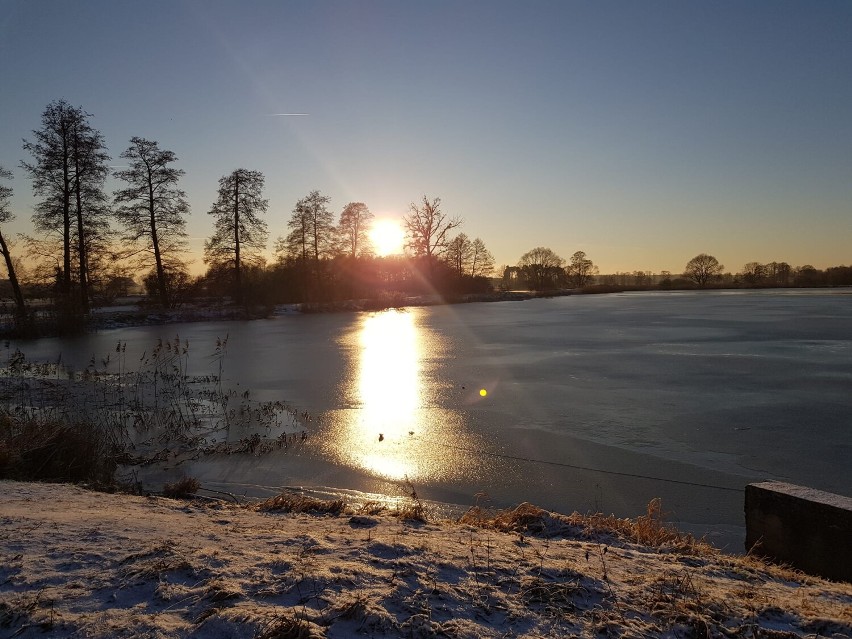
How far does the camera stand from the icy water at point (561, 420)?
215 inches

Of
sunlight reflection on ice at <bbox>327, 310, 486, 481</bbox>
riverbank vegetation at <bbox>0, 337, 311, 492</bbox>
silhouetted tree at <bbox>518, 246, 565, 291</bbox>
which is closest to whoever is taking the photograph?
riverbank vegetation at <bbox>0, 337, 311, 492</bbox>

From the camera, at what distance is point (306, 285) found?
39.8 meters

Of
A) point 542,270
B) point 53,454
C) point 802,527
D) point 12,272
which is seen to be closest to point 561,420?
point 802,527

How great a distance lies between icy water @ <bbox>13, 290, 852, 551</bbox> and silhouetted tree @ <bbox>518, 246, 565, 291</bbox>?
67.1 m

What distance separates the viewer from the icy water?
5.46 metres

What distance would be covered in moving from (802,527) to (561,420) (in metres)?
4.65

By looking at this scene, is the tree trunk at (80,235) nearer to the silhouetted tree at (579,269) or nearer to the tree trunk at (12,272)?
the tree trunk at (12,272)

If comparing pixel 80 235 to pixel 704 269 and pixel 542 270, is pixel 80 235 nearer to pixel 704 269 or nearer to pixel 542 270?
pixel 542 270

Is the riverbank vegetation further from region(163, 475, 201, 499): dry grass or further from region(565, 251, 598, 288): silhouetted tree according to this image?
region(565, 251, 598, 288): silhouetted tree

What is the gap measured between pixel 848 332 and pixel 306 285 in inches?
1277

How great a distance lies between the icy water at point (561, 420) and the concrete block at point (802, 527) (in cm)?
62

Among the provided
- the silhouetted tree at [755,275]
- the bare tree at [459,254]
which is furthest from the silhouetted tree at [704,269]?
the bare tree at [459,254]

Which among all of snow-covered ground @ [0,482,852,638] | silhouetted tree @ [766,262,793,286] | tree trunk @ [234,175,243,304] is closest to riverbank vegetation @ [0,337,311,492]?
snow-covered ground @ [0,482,852,638]

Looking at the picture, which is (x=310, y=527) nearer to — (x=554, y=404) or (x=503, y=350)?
(x=554, y=404)
